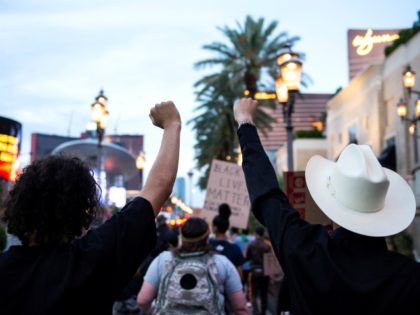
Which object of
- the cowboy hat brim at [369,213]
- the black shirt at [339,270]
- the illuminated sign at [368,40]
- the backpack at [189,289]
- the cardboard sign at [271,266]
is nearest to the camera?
the black shirt at [339,270]

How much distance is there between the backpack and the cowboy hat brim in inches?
79.3

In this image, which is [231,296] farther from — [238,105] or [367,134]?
[367,134]

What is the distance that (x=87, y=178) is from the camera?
2543 millimetres

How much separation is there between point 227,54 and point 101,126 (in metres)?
14.1

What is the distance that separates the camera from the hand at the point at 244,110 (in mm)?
2965

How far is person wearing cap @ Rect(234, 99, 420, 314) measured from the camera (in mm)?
2359

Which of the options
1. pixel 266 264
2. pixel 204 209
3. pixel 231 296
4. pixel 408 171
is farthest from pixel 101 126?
pixel 408 171

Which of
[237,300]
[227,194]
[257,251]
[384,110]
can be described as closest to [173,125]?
[237,300]

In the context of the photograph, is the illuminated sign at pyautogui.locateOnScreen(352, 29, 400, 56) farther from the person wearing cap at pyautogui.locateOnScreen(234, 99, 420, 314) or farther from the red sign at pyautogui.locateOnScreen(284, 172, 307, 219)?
the person wearing cap at pyautogui.locateOnScreen(234, 99, 420, 314)

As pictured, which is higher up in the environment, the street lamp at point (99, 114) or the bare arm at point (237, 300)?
the street lamp at point (99, 114)

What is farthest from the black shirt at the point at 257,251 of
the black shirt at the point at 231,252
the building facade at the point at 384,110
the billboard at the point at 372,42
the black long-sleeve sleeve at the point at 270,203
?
the billboard at the point at 372,42

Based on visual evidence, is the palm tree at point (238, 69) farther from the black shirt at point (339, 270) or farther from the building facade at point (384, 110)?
the black shirt at point (339, 270)

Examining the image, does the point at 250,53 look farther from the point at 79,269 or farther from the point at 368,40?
the point at 79,269

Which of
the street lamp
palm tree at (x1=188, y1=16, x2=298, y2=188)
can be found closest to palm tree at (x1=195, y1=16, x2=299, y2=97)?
palm tree at (x1=188, y1=16, x2=298, y2=188)
